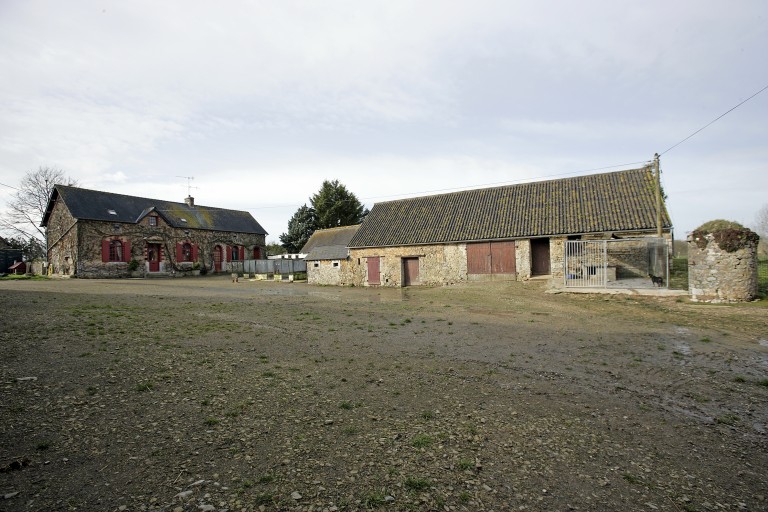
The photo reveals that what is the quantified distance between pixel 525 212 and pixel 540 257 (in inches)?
118

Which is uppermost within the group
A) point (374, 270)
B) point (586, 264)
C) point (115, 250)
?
point (115, 250)

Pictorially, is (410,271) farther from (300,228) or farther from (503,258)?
(300,228)

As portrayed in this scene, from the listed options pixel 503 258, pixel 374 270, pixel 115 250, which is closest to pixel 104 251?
pixel 115 250

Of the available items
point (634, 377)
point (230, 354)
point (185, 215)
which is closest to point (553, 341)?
point (634, 377)

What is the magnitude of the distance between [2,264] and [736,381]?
51826mm

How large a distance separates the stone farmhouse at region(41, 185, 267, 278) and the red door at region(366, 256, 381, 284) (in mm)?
18670

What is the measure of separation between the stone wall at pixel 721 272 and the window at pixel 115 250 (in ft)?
130

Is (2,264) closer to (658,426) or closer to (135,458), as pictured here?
(135,458)

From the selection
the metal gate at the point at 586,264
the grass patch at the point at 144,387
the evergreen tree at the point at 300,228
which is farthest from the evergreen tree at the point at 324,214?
the grass patch at the point at 144,387

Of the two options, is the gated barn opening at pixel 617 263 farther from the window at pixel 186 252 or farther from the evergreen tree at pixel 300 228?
the evergreen tree at pixel 300 228

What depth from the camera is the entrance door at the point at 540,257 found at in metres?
22.3

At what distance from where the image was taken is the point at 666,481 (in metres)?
3.46

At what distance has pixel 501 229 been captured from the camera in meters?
23.2

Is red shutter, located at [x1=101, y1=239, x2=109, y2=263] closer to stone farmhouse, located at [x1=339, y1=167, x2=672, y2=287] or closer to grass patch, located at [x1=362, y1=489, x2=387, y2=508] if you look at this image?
stone farmhouse, located at [x1=339, y1=167, x2=672, y2=287]
